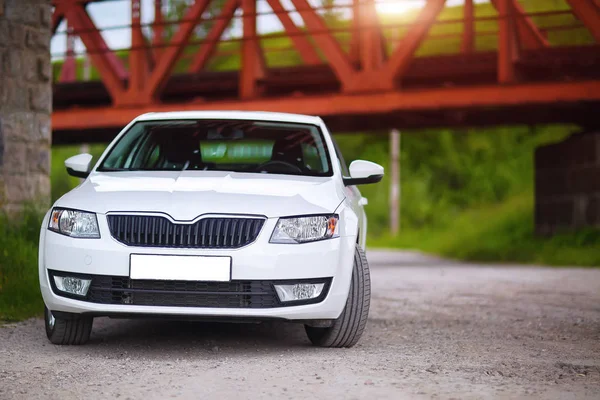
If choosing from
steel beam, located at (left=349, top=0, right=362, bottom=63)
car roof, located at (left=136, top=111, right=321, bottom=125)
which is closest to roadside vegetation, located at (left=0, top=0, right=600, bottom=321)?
car roof, located at (left=136, top=111, right=321, bottom=125)

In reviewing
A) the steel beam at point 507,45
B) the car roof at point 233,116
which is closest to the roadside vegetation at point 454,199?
the car roof at point 233,116

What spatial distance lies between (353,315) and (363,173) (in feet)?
3.65

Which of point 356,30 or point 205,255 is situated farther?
point 356,30

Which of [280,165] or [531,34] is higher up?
[531,34]

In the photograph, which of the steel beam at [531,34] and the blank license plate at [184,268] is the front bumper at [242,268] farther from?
the steel beam at [531,34]

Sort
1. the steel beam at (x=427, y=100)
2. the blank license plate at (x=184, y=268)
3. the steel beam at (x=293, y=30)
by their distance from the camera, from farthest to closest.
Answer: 1. the steel beam at (x=293, y=30)
2. the steel beam at (x=427, y=100)
3. the blank license plate at (x=184, y=268)

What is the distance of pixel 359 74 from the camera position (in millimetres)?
15484

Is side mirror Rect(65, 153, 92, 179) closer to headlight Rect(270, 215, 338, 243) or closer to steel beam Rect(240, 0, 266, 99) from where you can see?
headlight Rect(270, 215, 338, 243)

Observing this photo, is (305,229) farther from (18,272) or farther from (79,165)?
(18,272)

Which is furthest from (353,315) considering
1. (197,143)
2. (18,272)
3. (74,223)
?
(18,272)

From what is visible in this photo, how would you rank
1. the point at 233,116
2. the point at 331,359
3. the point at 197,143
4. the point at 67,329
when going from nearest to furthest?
the point at 331,359 → the point at 67,329 → the point at 233,116 → the point at 197,143

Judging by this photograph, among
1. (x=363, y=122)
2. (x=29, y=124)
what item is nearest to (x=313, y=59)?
(x=363, y=122)

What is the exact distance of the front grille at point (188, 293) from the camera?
18.4ft

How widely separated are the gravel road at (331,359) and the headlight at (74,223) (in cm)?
69
